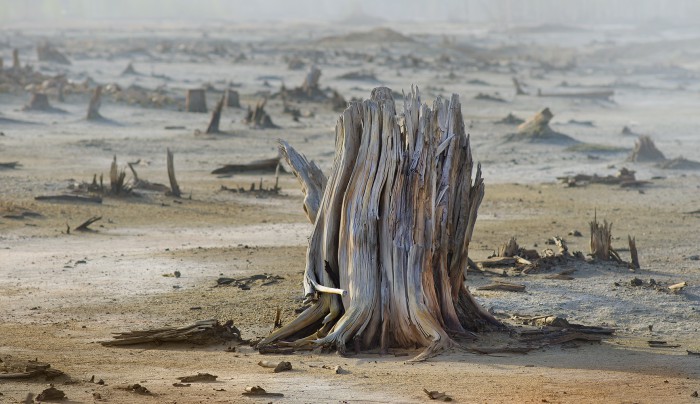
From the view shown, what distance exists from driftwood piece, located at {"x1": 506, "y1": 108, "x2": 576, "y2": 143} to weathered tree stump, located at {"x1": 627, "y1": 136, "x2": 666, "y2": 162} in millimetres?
2260

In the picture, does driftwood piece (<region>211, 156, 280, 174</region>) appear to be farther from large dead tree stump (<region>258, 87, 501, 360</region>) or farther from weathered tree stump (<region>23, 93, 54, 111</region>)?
large dead tree stump (<region>258, 87, 501, 360</region>)

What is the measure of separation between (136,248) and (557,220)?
4867 mm

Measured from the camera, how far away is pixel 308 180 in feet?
29.0

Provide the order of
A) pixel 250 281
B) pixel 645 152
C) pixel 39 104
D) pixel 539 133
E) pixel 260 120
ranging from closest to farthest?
pixel 250 281
pixel 645 152
pixel 539 133
pixel 260 120
pixel 39 104

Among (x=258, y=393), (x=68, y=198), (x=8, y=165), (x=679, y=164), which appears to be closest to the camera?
(x=258, y=393)

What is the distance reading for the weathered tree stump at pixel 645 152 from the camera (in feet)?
65.8

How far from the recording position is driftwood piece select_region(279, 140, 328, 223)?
882 centimetres

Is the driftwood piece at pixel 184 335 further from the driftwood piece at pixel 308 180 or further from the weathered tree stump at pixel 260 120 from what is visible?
the weathered tree stump at pixel 260 120

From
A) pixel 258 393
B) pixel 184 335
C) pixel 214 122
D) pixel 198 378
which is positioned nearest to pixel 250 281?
pixel 184 335

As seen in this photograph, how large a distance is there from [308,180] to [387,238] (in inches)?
38.6

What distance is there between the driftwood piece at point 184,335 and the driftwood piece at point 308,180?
105 cm

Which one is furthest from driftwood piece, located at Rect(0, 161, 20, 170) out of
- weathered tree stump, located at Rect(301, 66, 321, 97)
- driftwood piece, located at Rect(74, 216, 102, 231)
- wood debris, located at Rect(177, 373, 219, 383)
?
weathered tree stump, located at Rect(301, 66, 321, 97)

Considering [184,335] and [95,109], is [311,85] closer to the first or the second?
[95,109]

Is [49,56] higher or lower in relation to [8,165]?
lower
